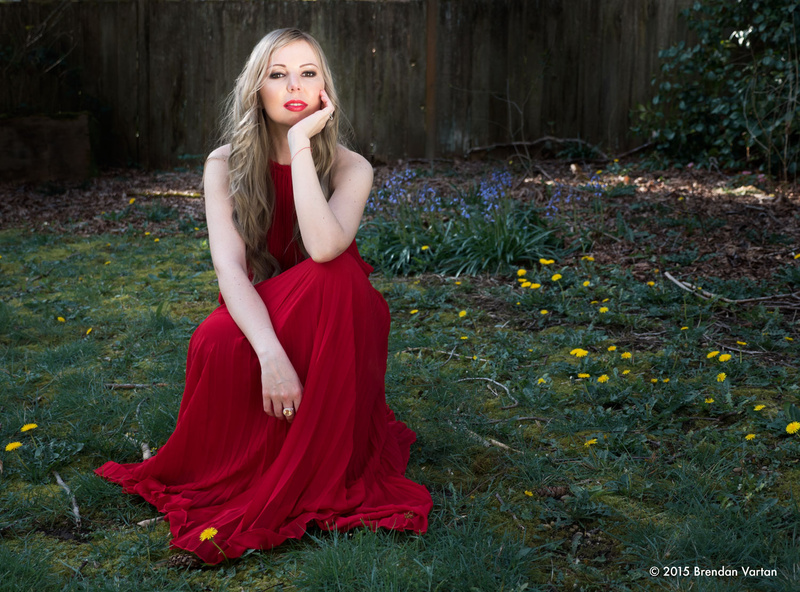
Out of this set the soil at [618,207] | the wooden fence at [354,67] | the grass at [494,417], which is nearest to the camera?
the grass at [494,417]

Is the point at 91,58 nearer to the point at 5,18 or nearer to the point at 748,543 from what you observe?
the point at 5,18

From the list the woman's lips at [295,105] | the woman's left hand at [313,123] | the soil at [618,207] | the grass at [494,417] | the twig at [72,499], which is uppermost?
the woman's lips at [295,105]

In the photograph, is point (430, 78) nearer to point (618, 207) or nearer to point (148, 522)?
point (618, 207)

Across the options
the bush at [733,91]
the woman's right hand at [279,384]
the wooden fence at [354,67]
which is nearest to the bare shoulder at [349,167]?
the woman's right hand at [279,384]

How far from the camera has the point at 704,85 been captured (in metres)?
7.08

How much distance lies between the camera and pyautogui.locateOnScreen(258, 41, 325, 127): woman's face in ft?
7.56

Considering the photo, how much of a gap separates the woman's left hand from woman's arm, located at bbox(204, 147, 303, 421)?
28 centimetres

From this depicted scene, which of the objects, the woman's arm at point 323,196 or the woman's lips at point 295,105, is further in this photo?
the woman's lips at point 295,105

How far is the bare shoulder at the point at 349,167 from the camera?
2430mm

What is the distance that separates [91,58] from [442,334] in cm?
674

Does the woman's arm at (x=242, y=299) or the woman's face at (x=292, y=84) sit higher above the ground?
the woman's face at (x=292, y=84)

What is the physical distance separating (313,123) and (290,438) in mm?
958

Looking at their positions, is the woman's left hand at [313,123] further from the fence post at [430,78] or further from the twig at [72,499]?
the fence post at [430,78]

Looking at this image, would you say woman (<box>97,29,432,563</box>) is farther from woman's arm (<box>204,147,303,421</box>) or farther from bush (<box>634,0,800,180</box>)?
bush (<box>634,0,800,180</box>)
